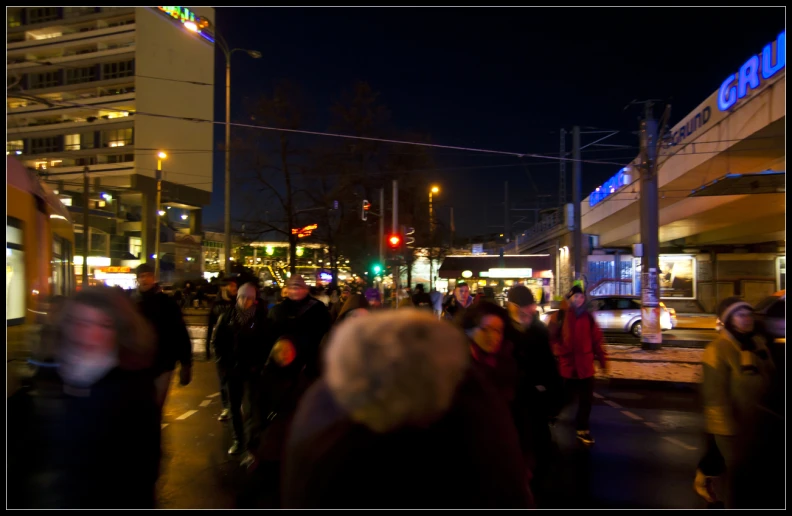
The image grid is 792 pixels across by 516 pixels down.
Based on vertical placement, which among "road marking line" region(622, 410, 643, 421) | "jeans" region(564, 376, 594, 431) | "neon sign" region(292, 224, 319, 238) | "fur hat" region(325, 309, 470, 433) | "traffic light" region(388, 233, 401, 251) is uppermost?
"neon sign" region(292, 224, 319, 238)

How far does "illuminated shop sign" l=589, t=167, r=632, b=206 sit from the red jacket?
17.8 meters

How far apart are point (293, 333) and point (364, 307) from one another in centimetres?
82

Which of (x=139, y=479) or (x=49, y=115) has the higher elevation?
(x=49, y=115)

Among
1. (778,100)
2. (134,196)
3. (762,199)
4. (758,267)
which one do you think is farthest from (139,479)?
(134,196)

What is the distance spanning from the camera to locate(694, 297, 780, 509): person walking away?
346 centimetres

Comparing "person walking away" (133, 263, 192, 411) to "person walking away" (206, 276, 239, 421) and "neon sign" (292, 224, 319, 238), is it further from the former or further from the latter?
"neon sign" (292, 224, 319, 238)

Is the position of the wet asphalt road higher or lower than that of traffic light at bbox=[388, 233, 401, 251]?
lower

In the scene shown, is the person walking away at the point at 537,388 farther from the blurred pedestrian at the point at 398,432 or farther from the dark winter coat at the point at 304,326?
the blurred pedestrian at the point at 398,432

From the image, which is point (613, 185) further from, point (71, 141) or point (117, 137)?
point (71, 141)

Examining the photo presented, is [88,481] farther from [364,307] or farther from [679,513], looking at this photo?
[679,513]

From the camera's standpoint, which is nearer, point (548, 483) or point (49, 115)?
point (548, 483)

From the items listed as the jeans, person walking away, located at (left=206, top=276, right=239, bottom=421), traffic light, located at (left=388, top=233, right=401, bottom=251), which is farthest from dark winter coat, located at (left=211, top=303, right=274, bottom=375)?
traffic light, located at (left=388, top=233, right=401, bottom=251)

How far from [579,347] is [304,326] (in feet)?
10.7

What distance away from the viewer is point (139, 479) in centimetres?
263
